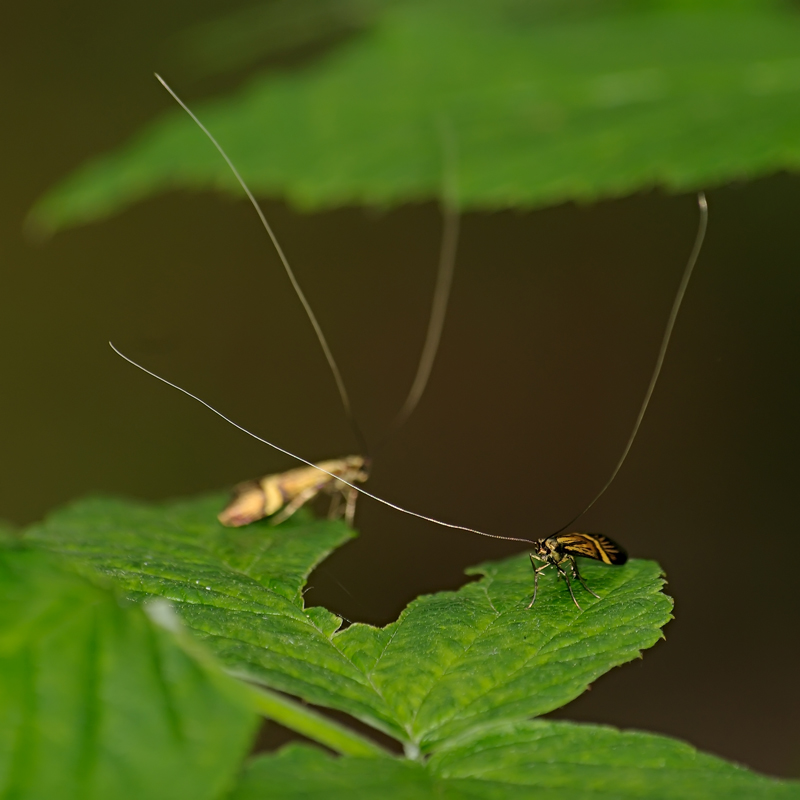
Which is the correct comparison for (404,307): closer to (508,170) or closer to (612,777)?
(508,170)

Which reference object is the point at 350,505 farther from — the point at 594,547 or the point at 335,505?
the point at 594,547

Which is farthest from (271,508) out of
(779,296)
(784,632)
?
(784,632)

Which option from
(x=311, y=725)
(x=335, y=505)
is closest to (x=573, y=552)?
(x=311, y=725)

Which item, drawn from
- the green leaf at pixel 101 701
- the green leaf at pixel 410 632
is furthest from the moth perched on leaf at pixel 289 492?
the green leaf at pixel 101 701

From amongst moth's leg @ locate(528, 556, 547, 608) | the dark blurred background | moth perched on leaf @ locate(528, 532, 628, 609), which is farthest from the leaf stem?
the dark blurred background

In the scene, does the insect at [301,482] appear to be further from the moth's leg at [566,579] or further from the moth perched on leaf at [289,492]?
the moth's leg at [566,579]

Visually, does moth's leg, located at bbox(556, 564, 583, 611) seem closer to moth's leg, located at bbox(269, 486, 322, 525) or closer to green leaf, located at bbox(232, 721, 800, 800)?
green leaf, located at bbox(232, 721, 800, 800)
